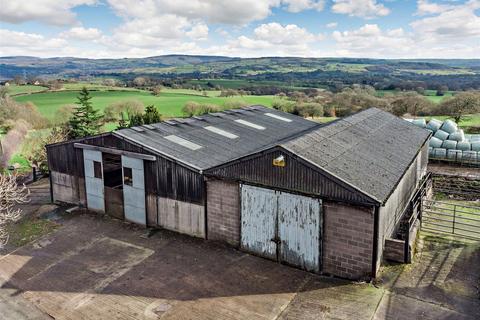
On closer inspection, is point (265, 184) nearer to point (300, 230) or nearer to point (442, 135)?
point (300, 230)

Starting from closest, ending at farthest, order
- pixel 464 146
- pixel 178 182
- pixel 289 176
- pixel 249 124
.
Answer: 1. pixel 289 176
2. pixel 178 182
3. pixel 249 124
4. pixel 464 146

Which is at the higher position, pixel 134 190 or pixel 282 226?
pixel 134 190

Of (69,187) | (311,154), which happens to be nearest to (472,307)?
(311,154)

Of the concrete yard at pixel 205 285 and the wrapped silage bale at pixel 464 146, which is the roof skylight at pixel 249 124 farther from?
the wrapped silage bale at pixel 464 146

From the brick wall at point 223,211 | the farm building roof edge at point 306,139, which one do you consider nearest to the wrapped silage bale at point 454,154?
the farm building roof edge at point 306,139

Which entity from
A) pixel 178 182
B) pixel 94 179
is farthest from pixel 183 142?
pixel 94 179

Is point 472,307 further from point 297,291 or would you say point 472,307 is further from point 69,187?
point 69,187

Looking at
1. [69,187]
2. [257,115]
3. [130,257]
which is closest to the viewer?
[130,257]

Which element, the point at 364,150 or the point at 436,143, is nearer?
the point at 364,150
